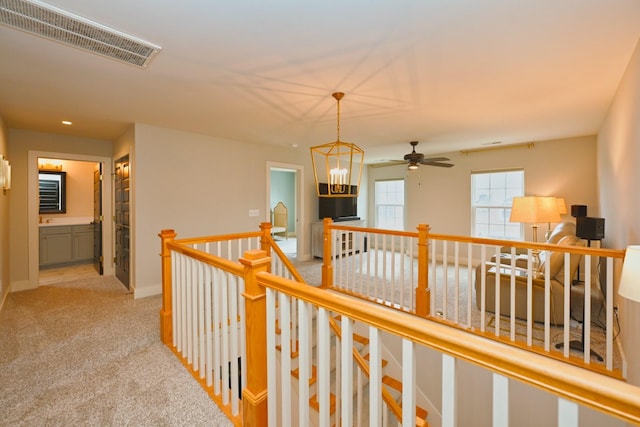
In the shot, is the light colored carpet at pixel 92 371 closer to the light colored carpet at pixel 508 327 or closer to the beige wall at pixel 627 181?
the light colored carpet at pixel 508 327

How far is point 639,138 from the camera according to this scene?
192 centimetres

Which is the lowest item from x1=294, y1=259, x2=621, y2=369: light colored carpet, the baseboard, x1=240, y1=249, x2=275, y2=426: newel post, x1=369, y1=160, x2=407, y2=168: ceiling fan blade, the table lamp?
x1=294, y1=259, x2=621, y2=369: light colored carpet

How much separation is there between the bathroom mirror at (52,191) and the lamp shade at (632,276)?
7986mm

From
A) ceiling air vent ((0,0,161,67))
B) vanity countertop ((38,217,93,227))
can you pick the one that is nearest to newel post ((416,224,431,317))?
ceiling air vent ((0,0,161,67))

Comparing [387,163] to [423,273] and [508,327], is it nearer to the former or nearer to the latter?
[423,273]

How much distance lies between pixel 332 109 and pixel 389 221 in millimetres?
4917

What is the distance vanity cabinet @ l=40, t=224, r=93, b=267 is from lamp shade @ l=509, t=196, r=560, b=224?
782cm

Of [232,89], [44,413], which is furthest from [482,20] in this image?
[44,413]

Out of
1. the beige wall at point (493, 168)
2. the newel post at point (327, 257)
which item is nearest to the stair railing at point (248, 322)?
the newel post at point (327, 257)

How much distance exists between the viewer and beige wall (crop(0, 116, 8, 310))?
3336 mm

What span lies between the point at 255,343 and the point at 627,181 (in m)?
3.19

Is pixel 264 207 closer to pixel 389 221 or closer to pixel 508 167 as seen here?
pixel 389 221

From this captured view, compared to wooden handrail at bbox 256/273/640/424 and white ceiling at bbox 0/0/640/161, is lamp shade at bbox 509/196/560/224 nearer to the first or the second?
white ceiling at bbox 0/0/640/161

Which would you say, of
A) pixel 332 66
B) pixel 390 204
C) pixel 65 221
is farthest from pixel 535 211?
pixel 65 221
